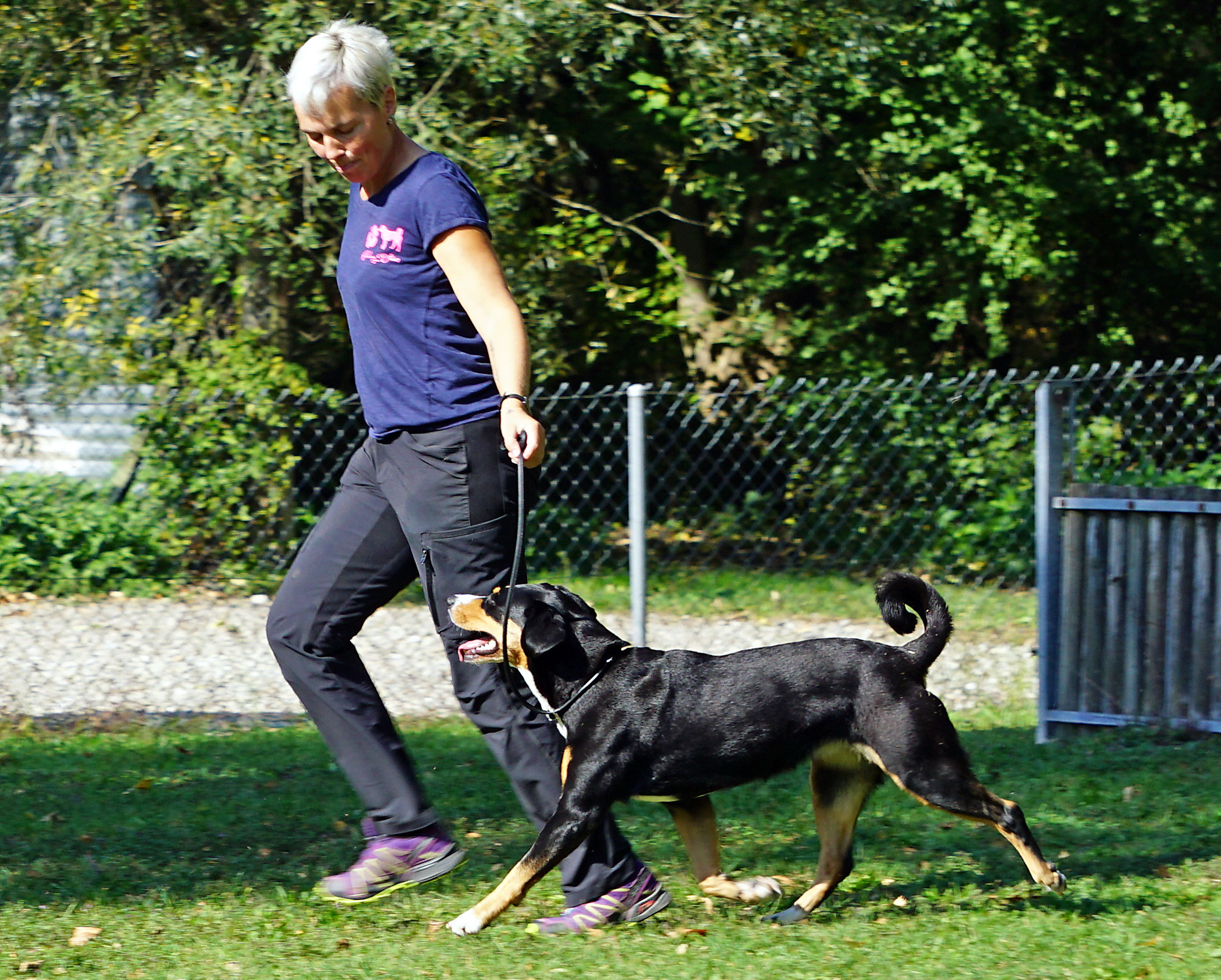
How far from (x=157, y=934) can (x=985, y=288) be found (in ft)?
30.5

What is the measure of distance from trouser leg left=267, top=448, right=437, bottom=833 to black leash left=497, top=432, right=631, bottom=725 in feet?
1.20

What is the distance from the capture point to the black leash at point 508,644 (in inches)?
132

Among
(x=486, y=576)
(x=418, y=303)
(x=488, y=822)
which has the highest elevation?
(x=418, y=303)

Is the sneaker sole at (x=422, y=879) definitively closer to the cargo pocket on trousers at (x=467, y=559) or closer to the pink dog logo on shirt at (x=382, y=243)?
the cargo pocket on trousers at (x=467, y=559)

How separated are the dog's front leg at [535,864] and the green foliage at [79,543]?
5929mm

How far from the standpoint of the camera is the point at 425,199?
334 centimetres

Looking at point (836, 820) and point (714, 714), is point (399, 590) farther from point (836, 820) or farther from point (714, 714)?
point (836, 820)

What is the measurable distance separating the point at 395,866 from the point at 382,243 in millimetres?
1602

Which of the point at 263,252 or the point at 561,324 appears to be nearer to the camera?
the point at 263,252

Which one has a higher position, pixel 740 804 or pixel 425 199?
pixel 425 199

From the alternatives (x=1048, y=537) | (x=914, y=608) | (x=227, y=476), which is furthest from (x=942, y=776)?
(x=227, y=476)

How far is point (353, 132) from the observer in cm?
333

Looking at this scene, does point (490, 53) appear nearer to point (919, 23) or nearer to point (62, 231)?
point (62, 231)

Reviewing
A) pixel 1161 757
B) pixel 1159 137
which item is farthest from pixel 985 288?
pixel 1161 757
